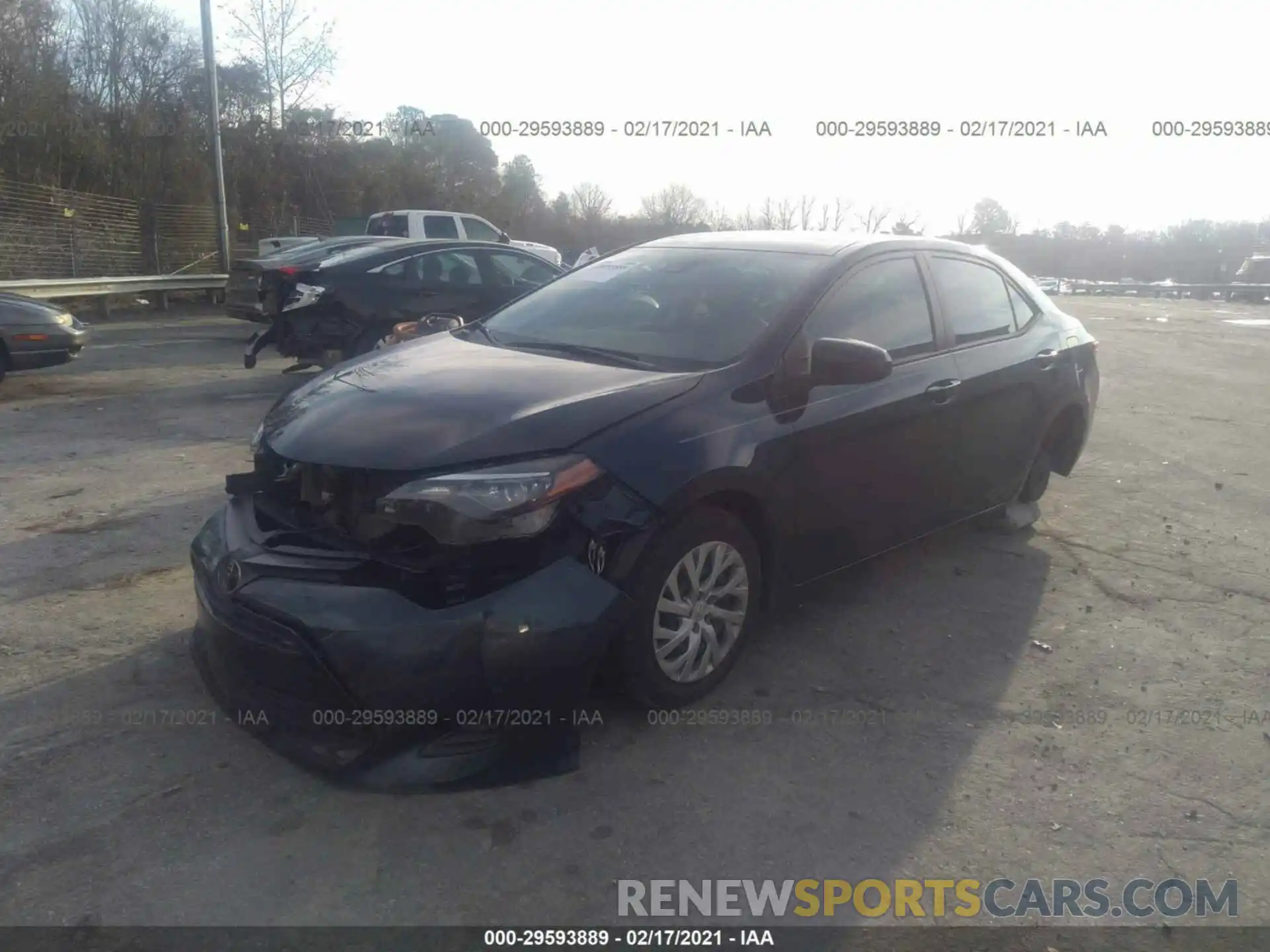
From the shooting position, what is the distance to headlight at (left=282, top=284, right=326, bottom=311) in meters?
9.20

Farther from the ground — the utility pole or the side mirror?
the utility pole

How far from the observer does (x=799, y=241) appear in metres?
4.79

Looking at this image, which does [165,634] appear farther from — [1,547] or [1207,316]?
[1207,316]

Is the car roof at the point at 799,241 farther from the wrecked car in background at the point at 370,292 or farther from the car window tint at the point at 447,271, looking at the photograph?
the car window tint at the point at 447,271

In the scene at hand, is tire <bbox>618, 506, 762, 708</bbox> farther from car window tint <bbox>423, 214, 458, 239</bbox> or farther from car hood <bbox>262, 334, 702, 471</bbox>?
car window tint <bbox>423, 214, 458, 239</bbox>

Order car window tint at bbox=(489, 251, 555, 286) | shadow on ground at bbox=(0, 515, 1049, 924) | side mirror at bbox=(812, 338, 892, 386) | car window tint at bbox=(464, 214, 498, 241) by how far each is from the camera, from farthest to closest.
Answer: car window tint at bbox=(464, 214, 498, 241)
car window tint at bbox=(489, 251, 555, 286)
side mirror at bbox=(812, 338, 892, 386)
shadow on ground at bbox=(0, 515, 1049, 924)

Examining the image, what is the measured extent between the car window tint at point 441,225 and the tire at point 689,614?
16620mm

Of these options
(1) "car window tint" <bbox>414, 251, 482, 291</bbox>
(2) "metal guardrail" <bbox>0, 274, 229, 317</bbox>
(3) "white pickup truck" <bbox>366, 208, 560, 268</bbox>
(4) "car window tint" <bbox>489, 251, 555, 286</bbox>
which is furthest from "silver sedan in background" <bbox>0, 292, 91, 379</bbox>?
(3) "white pickup truck" <bbox>366, 208, 560, 268</bbox>

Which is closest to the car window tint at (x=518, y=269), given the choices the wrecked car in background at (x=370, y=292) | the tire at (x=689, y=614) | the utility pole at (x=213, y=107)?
the wrecked car in background at (x=370, y=292)

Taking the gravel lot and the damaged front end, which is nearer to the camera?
the gravel lot

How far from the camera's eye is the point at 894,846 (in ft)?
9.76

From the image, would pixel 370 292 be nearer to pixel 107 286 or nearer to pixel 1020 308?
pixel 1020 308

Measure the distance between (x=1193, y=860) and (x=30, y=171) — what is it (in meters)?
25.8

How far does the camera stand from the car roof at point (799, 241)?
466 centimetres
